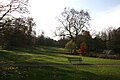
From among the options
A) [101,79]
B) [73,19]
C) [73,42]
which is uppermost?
[73,19]

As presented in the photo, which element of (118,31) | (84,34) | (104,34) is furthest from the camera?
(104,34)

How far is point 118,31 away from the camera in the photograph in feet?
262

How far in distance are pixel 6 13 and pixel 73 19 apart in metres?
41.1

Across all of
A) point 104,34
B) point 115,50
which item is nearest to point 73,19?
point 115,50

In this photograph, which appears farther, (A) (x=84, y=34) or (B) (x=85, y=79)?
(A) (x=84, y=34)

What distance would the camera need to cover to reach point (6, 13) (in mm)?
31750

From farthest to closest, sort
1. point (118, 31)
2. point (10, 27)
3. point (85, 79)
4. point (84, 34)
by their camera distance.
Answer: point (118, 31)
point (84, 34)
point (10, 27)
point (85, 79)

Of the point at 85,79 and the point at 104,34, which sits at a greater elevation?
the point at 104,34

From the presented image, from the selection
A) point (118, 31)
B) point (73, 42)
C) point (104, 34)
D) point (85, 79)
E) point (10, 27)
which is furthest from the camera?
point (104, 34)

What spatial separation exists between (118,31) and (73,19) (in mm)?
18624

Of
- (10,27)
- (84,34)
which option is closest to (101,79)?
(10,27)

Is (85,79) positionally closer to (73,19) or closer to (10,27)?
(10,27)

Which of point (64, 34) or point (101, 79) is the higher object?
point (64, 34)

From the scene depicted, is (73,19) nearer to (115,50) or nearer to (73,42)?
(73,42)
